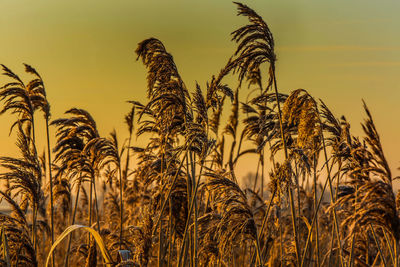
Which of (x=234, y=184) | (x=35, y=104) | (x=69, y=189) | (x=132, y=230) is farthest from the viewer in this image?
(x=69, y=189)

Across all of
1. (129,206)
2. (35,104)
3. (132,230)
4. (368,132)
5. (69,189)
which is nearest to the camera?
(368,132)

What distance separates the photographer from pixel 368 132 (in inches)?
142

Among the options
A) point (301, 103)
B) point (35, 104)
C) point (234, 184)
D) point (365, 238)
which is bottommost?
point (365, 238)

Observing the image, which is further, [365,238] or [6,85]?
[365,238]

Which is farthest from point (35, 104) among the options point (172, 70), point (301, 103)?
point (301, 103)

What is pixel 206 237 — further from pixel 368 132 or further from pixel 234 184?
pixel 368 132

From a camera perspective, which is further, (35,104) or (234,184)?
(35,104)

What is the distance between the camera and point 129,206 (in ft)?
32.7

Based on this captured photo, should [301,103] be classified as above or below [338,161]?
above

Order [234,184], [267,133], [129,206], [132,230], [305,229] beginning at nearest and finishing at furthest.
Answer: [234,184] → [132,230] → [267,133] → [305,229] → [129,206]

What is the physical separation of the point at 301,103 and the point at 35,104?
10.7 ft

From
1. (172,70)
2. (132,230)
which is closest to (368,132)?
(172,70)

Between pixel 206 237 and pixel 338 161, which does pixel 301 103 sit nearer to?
pixel 338 161

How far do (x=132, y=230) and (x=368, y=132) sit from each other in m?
2.47
